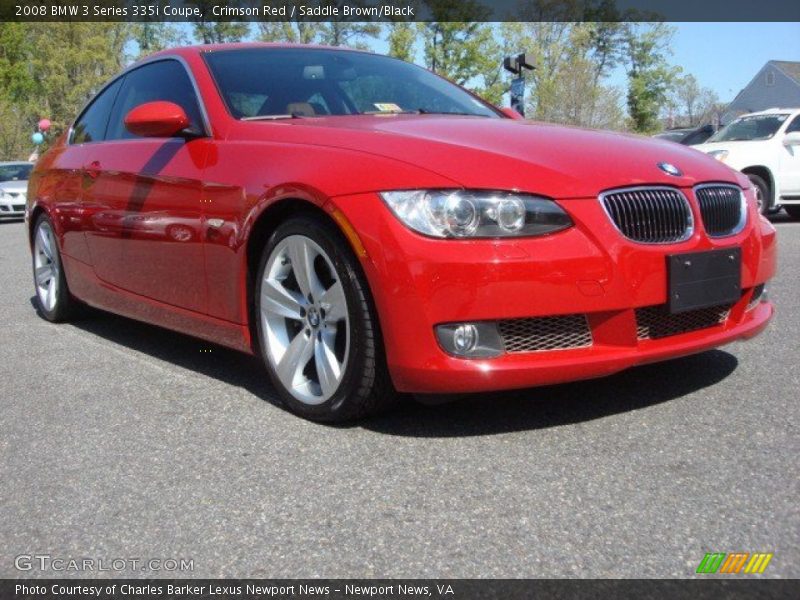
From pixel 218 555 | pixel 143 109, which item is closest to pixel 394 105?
pixel 143 109

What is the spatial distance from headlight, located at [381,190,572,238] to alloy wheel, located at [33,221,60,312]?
11.0 feet

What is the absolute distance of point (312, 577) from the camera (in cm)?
214

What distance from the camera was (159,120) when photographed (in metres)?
3.82

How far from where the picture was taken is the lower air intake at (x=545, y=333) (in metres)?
2.93

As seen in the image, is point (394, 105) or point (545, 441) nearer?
point (545, 441)

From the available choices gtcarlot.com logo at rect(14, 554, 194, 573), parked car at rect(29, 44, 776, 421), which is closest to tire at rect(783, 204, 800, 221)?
parked car at rect(29, 44, 776, 421)

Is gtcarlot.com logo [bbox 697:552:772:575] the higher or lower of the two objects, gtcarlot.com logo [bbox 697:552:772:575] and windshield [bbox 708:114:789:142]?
the lower

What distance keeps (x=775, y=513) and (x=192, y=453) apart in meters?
1.80

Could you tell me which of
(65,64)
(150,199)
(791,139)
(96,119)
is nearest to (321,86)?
(150,199)

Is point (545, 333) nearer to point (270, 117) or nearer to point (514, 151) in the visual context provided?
point (514, 151)

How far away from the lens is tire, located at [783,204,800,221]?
13.0 metres

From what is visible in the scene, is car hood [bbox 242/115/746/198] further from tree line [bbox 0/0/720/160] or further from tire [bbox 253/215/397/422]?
tree line [bbox 0/0/720/160]

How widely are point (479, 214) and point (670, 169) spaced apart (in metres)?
0.85

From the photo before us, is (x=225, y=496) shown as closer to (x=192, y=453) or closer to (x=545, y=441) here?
(x=192, y=453)
